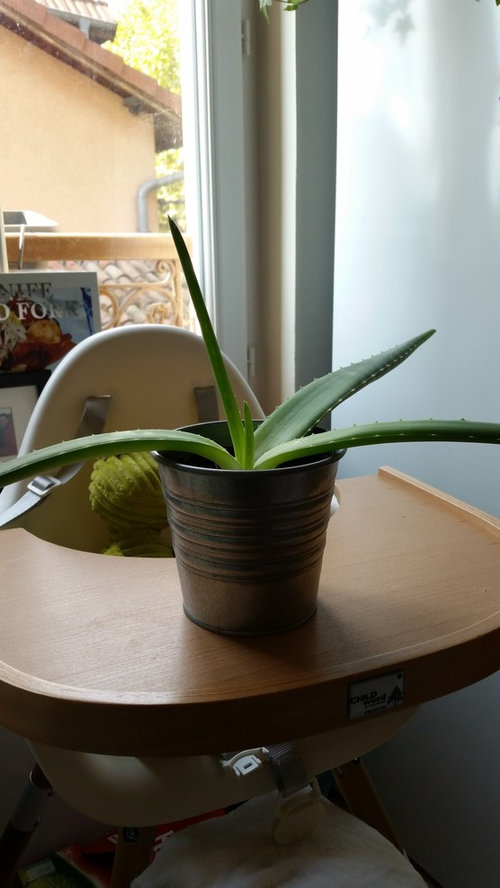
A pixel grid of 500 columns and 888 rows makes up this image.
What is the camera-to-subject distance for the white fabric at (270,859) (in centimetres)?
A: 57

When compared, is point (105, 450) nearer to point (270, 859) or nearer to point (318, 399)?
point (318, 399)

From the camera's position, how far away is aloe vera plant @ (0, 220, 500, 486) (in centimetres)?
44

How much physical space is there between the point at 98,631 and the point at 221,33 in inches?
40.8

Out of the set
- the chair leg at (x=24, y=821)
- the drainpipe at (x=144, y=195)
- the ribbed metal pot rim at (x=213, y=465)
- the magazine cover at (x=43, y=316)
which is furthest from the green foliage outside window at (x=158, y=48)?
the chair leg at (x=24, y=821)

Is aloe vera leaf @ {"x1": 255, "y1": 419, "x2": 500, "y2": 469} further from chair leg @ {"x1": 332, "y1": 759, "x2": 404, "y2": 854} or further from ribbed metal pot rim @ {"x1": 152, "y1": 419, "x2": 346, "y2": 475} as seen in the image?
chair leg @ {"x1": 332, "y1": 759, "x2": 404, "y2": 854}

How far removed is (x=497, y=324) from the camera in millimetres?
855

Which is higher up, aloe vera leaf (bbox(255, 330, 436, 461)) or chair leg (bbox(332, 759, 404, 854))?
aloe vera leaf (bbox(255, 330, 436, 461))

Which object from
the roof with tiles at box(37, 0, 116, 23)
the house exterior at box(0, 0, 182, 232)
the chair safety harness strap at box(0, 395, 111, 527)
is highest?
the roof with tiles at box(37, 0, 116, 23)

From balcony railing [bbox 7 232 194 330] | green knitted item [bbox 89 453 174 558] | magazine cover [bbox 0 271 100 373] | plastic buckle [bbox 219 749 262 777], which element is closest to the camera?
plastic buckle [bbox 219 749 262 777]

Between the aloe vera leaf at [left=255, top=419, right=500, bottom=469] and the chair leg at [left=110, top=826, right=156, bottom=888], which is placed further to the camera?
the chair leg at [left=110, top=826, right=156, bottom=888]

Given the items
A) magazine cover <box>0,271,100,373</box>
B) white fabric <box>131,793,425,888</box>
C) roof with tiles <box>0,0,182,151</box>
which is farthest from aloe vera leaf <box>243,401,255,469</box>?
roof with tiles <box>0,0,182,151</box>

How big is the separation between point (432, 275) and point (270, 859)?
70 centimetres

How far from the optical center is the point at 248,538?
479 mm

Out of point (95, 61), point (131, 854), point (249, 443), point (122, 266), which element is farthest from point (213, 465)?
point (95, 61)
